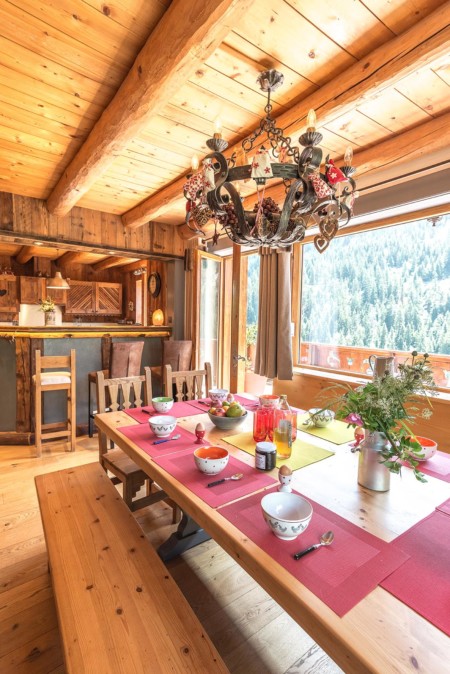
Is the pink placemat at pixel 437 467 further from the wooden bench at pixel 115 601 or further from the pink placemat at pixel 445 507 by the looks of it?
the wooden bench at pixel 115 601

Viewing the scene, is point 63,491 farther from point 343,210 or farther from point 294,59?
point 294,59

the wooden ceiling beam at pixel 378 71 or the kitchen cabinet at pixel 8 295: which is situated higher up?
the wooden ceiling beam at pixel 378 71

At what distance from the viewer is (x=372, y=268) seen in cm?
316

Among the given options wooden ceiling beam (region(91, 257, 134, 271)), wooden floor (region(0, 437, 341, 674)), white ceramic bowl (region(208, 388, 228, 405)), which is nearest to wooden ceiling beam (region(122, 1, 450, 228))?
white ceramic bowl (region(208, 388, 228, 405))

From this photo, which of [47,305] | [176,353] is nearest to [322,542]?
[176,353]

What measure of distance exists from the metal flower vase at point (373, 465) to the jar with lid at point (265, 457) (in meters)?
0.34

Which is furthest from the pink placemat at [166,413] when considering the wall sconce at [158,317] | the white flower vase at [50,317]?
the white flower vase at [50,317]

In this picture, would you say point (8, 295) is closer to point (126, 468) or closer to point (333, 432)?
point (126, 468)

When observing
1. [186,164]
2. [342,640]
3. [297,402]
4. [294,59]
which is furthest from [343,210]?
[297,402]

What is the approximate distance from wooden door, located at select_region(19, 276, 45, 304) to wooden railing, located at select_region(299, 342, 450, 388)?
5.68m

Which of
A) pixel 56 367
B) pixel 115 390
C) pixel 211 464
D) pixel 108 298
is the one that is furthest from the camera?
pixel 108 298

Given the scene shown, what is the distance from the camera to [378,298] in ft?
10.2

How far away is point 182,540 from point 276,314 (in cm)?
218

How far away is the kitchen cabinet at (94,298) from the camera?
7242 mm
